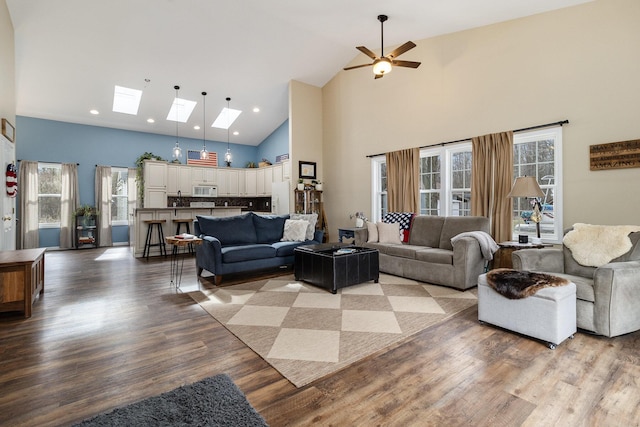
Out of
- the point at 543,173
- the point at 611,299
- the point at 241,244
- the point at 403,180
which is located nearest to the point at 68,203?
the point at 241,244

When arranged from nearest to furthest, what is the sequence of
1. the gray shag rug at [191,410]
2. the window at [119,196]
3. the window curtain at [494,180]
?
the gray shag rug at [191,410] < the window curtain at [494,180] < the window at [119,196]

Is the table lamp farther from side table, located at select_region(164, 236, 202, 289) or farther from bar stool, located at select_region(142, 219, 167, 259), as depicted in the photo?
bar stool, located at select_region(142, 219, 167, 259)

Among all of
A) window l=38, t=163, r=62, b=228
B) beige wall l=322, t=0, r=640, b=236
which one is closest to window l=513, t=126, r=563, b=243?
beige wall l=322, t=0, r=640, b=236

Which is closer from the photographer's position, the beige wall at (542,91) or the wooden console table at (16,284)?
the wooden console table at (16,284)

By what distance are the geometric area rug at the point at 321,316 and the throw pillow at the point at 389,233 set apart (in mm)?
808

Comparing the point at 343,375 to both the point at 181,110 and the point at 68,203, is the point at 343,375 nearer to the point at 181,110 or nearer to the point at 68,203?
the point at 181,110

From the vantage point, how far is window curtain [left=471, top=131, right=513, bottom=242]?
4645 millimetres

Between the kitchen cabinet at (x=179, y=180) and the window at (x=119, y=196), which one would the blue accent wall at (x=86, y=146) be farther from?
the kitchen cabinet at (x=179, y=180)

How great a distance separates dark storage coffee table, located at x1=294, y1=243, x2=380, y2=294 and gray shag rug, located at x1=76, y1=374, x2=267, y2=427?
2.16 meters

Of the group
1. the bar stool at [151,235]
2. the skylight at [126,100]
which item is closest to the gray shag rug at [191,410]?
the bar stool at [151,235]

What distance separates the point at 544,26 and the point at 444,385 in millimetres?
4929

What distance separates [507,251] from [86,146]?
1013cm

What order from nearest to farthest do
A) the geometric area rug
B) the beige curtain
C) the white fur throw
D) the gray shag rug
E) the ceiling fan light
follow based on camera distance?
the gray shag rug < the geometric area rug < the white fur throw < the ceiling fan light < the beige curtain

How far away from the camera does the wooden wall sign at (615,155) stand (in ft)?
11.9
